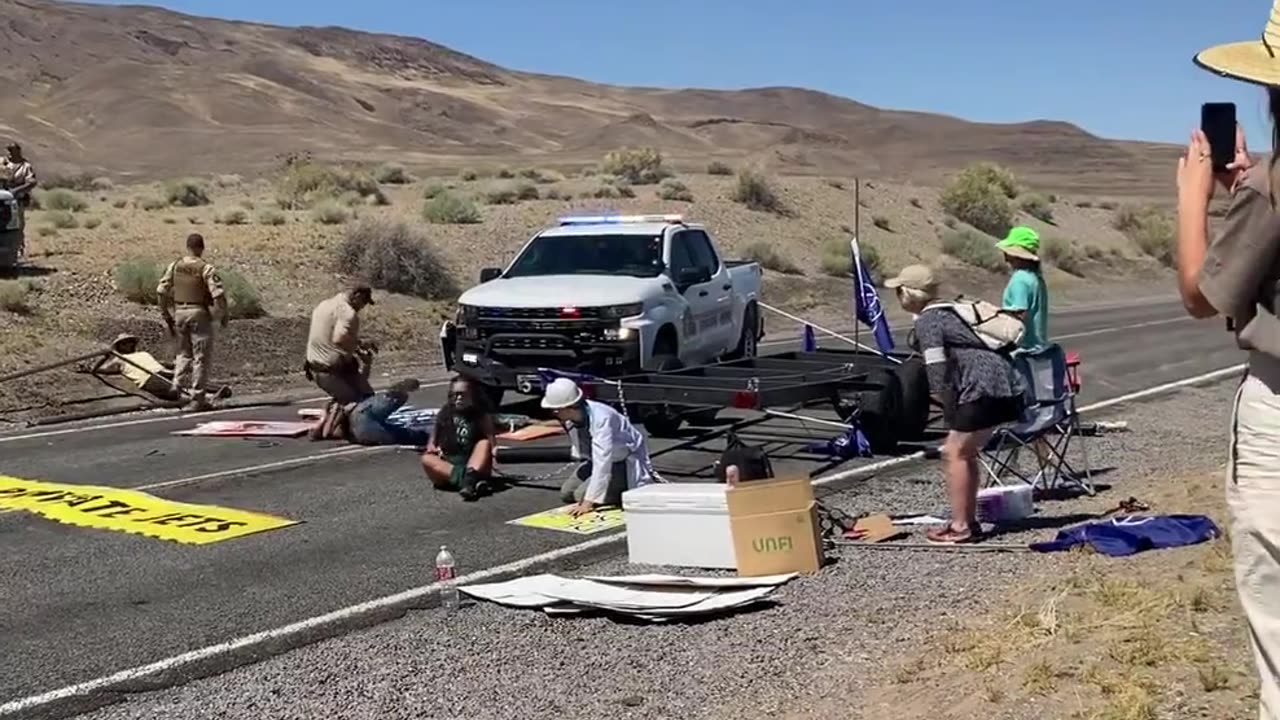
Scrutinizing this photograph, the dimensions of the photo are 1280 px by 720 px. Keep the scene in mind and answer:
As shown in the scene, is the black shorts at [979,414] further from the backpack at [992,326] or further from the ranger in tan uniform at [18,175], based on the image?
the ranger in tan uniform at [18,175]

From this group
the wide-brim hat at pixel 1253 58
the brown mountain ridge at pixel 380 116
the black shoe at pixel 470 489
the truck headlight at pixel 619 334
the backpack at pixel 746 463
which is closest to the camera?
the wide-brim hat at pixel 1253 58

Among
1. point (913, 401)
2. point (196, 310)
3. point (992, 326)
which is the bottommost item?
point (913, 401)

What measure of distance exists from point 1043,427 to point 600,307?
4.96m

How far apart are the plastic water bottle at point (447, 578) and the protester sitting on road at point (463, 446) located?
225cm

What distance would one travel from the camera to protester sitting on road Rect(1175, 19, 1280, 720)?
11.0ft

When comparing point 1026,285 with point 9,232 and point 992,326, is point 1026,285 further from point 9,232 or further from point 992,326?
point 9,232

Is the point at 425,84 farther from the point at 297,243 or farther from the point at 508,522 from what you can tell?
the point at 508,522

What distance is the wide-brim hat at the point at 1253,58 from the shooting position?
10.8 feet

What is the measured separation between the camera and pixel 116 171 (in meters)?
88.9

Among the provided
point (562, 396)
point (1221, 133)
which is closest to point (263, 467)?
point (562, 396)

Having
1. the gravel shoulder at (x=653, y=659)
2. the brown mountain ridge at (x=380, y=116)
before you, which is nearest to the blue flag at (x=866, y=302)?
the gravel shoulder at (x=653, y=659)

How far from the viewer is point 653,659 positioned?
6.78 meters

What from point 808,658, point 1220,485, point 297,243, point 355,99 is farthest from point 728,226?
point 355,99

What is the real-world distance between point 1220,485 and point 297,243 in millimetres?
23533
